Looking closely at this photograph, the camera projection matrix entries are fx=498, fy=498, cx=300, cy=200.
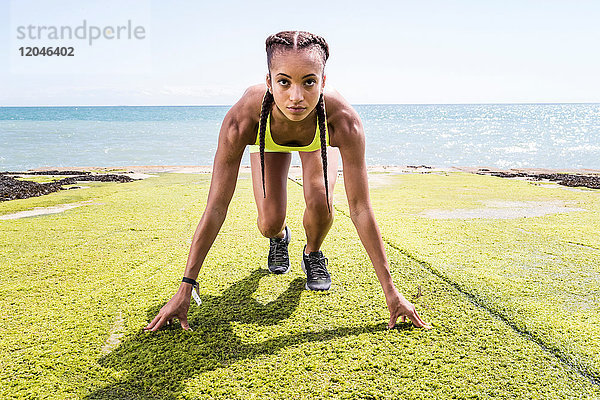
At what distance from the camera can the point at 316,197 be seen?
340 cm

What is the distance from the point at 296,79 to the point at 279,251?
1733 millimetres

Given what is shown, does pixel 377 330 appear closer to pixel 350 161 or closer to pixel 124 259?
pixel 350 161

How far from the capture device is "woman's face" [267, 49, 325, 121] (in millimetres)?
2260

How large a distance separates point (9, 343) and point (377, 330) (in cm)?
190

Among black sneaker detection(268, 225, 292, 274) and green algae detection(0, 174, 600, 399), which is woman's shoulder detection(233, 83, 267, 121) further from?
black sneaker detection(268, 225, 292, 274)

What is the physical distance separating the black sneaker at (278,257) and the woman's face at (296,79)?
1.58 meters

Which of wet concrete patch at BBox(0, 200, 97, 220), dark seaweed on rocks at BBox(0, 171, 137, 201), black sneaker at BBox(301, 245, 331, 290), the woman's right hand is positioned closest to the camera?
the woman's right hand

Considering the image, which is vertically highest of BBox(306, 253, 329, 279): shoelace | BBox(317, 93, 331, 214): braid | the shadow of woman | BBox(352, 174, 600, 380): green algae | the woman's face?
the woman's face

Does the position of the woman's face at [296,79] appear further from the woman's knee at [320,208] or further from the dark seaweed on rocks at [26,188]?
the dark seaweed on rocks at [26,188]

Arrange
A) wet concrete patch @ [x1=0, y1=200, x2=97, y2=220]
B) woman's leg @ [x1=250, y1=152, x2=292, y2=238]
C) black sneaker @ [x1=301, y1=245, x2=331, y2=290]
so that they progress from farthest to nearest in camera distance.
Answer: wet concrete patch @ [x1=0, y1=200, x2=97, y2=220] → woman's leg @ [x1=250, y1=152, x2=292, y2=238] → black sneaker @ [x1=301, y1=245, x2=331, y2=290]

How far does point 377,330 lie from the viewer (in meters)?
2.64

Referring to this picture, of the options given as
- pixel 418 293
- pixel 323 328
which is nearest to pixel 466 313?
pixel 418 293

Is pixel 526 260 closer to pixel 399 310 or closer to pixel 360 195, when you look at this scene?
pixel 399 310

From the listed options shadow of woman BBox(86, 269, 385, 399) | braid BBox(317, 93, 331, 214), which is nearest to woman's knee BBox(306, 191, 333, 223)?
shadow of woman BBox(86, 269, 385, 399)
